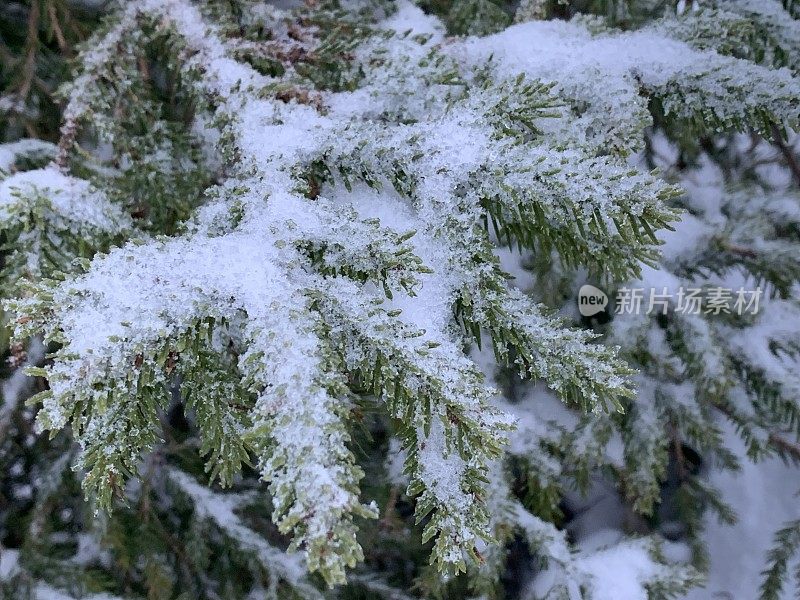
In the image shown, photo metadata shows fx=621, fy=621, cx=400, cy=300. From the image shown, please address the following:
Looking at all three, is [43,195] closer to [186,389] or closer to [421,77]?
[186,389]

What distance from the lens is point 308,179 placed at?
0.74 m

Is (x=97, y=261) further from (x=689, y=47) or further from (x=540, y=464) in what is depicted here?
(x=540, y=464)

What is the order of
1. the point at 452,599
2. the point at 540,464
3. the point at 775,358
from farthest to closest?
the point at 452,599, the point at 775,358, the point at 540,464

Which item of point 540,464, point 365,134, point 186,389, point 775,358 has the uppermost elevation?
point 365,134

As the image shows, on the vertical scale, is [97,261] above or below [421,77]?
below

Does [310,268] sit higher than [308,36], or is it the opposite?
[308,36]

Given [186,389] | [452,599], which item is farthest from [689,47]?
[452,599]

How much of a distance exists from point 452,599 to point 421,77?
1608 mm

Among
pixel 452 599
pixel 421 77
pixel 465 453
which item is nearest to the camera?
pixel 465 453

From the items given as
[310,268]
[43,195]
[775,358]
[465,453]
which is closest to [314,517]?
[465,453]

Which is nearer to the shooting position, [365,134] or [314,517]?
[314,517]

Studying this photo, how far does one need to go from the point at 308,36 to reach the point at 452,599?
1645mm

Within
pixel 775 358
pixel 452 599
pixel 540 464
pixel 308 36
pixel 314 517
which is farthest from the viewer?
pixel 452 599

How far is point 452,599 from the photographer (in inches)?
75.1
